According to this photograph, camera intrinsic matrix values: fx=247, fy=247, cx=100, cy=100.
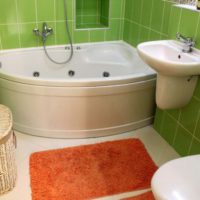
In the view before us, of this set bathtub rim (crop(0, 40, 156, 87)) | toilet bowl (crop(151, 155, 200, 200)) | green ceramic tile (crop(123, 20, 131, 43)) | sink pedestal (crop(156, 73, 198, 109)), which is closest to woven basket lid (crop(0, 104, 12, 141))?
bathtub rim (crop(0, 40, 156, 87))

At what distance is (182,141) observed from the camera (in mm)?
1942

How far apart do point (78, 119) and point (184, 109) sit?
86cm

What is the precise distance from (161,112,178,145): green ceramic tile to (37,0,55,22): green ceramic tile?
1521mm

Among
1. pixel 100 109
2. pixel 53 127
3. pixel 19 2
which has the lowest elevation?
pixel 53 127

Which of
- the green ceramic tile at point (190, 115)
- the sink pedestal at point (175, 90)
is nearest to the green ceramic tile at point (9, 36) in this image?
the sink pedestal at point (175, 90)

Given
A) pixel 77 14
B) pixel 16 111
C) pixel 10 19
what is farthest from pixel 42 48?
pixel 16 111

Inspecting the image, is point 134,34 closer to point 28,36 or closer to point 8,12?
point 28,36

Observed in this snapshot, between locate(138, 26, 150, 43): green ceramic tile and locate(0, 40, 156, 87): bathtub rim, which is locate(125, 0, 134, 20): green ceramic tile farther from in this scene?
locate(0, 40, 156, 87): bathtub rim

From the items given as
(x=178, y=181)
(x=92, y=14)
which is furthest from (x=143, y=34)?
(x=178, y=181)

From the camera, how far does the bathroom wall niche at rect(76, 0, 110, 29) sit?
9.28 ft

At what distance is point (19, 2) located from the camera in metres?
2.39

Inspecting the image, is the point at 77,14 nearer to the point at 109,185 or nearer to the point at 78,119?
the point at 78,119

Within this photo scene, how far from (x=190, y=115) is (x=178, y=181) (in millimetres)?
788

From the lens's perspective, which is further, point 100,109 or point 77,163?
point 100,109
